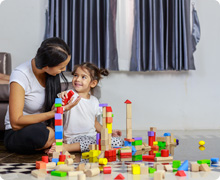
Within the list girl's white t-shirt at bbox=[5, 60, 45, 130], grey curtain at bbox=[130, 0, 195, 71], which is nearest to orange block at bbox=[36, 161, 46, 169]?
girl's white t-shirt at bbox=[5, 60, 45, 130]

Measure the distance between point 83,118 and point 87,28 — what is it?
1.62 meters

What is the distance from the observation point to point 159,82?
12.3 ft

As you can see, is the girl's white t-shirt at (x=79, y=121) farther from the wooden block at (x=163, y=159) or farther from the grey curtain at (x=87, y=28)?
the grey curtain at (x=87, y=28)

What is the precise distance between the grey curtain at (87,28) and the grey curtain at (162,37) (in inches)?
10.1

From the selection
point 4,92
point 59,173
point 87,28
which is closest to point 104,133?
point 59,173

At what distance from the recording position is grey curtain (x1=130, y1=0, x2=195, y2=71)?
3.58 m

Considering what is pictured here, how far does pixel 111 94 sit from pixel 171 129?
2.53ft

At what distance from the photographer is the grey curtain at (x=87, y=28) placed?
3.56 m

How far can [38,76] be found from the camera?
2.05m

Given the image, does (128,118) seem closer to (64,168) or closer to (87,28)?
(64,168)

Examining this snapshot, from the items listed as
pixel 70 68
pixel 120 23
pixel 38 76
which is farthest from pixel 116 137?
pixel 120 23

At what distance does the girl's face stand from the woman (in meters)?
0.20

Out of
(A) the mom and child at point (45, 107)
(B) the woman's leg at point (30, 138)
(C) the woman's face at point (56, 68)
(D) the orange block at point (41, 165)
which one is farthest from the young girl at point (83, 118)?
(D) the orange block at point (41, 165)

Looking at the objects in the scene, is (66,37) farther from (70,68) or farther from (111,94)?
(111,94)
